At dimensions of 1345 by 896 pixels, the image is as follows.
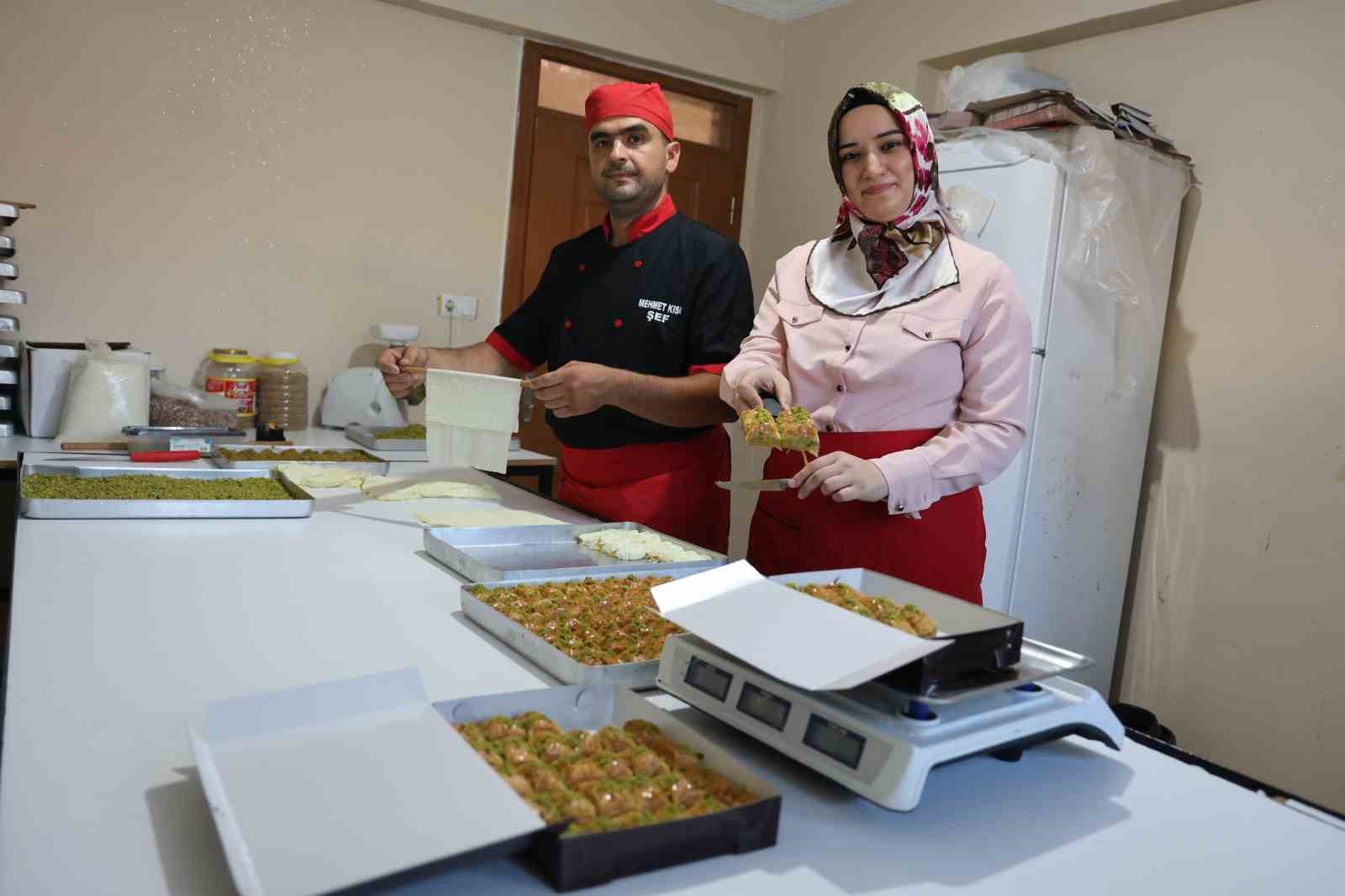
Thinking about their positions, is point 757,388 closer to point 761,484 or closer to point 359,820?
point 761,484

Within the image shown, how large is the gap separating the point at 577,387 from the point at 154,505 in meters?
0.91

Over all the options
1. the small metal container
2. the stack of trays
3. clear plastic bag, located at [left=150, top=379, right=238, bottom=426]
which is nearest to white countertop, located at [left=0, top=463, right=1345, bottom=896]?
the small metal container

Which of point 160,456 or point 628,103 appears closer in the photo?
point 628,103

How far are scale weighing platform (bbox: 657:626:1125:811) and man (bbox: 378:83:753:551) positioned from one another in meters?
1.26

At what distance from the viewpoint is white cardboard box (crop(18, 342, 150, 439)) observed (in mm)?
3086

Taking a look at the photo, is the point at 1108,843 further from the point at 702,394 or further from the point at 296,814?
the point at 702,394

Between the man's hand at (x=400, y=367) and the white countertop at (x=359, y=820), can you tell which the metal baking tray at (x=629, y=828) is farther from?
the man's hand at (x=400, y=367)

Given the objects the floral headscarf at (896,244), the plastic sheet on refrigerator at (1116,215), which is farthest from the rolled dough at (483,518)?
the plastic sheet on refrigerator at (1116,215)

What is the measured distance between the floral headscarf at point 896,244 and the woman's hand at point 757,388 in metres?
0.21

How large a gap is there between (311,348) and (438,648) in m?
2.78

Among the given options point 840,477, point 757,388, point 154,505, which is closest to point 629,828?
point 840,477

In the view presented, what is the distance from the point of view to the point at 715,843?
913 mm

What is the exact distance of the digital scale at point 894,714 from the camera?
983 millimetres

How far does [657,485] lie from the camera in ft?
8.29
